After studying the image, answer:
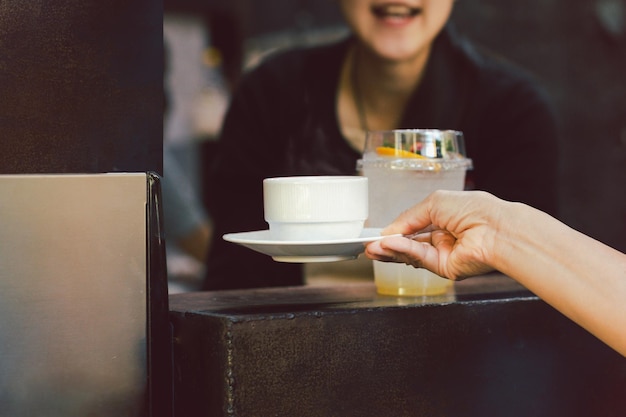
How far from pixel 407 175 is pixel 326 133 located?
116cm

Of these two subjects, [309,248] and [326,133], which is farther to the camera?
[326,133]

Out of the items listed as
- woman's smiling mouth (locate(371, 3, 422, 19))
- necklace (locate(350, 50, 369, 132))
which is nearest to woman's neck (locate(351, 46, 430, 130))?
necklace (locate(350, 50, 369, 132))

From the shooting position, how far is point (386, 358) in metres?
1.14

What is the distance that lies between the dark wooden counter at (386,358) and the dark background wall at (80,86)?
0.25 metres

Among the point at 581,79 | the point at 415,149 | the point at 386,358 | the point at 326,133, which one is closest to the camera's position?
the point at 386,358

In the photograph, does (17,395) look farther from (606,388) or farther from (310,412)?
(606,388)

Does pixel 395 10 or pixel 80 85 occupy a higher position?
pixel 395 10

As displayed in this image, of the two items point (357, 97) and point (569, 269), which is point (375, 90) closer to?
point (357, 97)

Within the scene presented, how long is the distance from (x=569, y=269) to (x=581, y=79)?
7.42 ft

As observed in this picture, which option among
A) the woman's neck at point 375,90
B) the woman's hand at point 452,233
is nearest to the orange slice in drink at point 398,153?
the woman's hand at point 452,233

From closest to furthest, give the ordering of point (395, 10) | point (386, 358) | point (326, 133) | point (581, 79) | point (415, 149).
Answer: point (386, 358)
point (415, 149)
point (395, 10)
point (326, 133)
point (581, 79)

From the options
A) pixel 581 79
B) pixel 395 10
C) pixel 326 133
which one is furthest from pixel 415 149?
pixel 581 79

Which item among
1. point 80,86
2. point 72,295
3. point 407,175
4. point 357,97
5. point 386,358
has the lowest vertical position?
point 386,358

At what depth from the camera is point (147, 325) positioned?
40.6 inches
